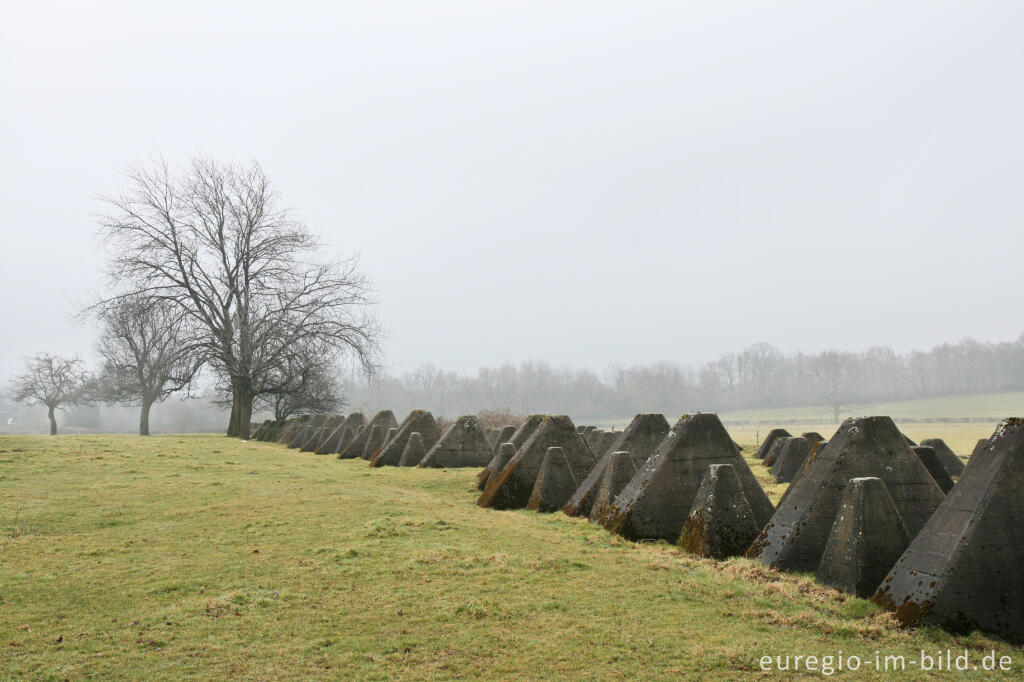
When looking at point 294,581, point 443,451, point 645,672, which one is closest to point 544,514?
point 294,581

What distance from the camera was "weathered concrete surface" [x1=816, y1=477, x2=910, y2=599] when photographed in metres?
6.37

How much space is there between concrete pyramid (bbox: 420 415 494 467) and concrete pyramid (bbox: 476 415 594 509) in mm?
6177

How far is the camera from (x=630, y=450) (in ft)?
41.7

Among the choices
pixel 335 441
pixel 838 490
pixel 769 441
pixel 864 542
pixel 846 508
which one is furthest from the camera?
pixel 335 441

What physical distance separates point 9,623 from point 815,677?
21.1 ft

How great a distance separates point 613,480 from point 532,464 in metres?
2.88

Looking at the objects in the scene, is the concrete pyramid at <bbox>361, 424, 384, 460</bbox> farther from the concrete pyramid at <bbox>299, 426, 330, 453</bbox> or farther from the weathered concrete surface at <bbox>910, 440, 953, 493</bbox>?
→ the weathered concrete surface at <bbox>910, 440, 953, 493</bbox>

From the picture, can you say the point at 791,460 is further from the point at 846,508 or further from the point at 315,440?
the point at 315,440

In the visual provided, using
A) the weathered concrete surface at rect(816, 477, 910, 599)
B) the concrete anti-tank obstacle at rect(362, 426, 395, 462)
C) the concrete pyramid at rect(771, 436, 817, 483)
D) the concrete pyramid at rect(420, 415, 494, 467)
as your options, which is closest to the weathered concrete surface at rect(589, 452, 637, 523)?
the weathered concrete surface at rect(816, 477, 910, 599)

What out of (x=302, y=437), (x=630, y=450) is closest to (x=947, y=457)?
(x=630, y=450)

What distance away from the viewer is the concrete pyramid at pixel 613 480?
421 inches

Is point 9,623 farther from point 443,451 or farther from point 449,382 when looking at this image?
point 449,382

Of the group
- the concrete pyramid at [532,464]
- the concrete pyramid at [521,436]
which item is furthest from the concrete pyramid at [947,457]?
the concrete pyramid at [521,436]

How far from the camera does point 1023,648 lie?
17.1ft
